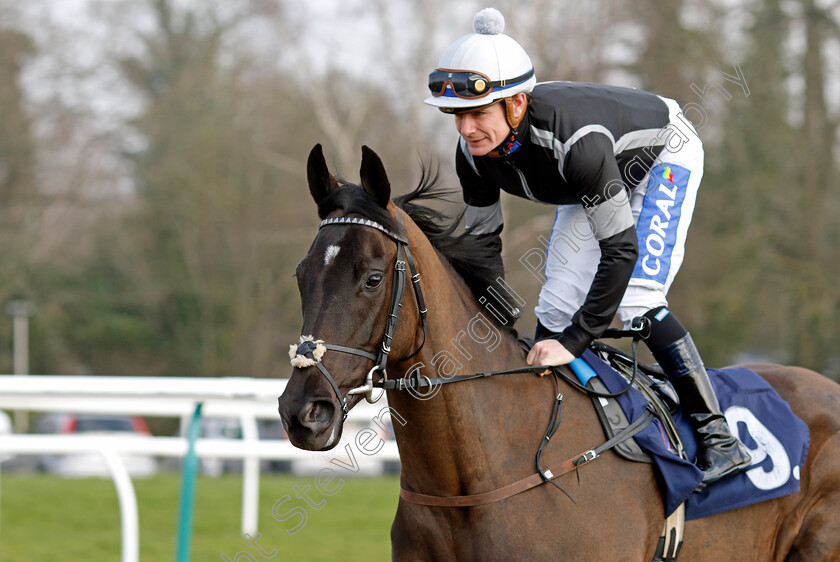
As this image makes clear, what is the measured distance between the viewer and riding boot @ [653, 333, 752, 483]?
3131 mm

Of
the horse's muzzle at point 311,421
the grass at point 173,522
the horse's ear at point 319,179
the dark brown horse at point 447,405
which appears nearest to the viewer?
the horse's muzzle at point 311,421

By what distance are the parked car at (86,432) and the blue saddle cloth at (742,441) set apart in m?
14.0

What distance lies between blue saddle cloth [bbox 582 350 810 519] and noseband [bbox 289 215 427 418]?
0.80 meters

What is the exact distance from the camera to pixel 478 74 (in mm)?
2840

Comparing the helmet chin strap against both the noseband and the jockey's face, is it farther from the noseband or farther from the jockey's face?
the noseband

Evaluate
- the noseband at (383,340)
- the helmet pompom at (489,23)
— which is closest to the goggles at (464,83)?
the helmet pompom at (489,23)

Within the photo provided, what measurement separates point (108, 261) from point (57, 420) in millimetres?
4808

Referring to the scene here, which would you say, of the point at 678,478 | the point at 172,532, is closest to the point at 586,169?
the point at 678,478

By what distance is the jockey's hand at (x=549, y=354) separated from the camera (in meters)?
2.92

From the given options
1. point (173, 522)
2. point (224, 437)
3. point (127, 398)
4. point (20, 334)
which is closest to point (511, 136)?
point (127, 398)

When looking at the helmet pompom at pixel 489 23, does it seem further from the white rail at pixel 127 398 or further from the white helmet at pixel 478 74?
the white rail at pixel 127 398

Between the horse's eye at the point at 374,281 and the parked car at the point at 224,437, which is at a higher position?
the parked car at the point at 224,437

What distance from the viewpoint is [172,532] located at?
6945 mm

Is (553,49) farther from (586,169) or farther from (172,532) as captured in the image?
(586,169)
